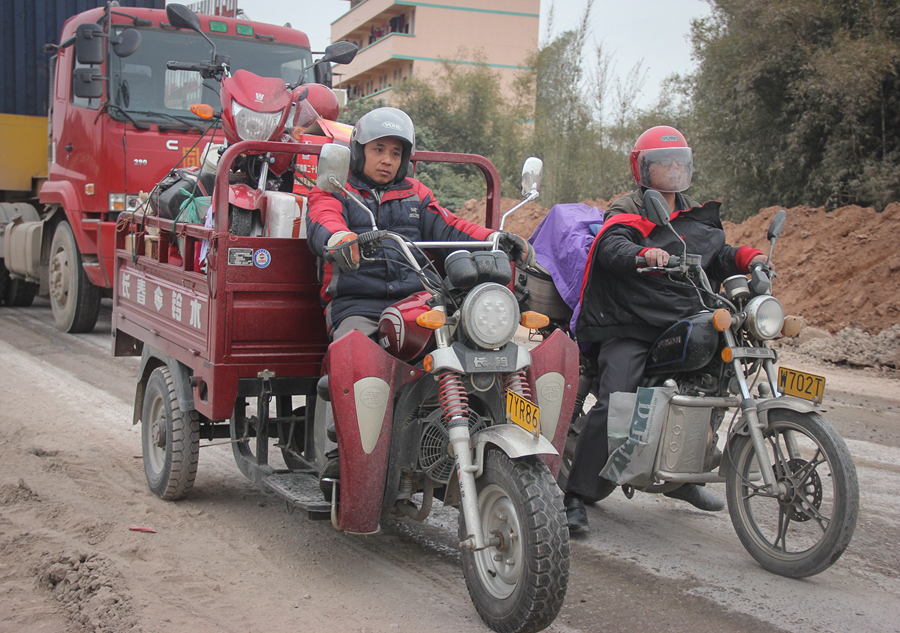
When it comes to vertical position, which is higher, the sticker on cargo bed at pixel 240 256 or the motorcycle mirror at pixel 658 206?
the motorcycle mirror at pixel 658 206

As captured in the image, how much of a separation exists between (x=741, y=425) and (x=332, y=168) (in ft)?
7.10

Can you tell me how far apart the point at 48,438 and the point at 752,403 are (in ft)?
14.7

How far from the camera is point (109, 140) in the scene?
9531mm

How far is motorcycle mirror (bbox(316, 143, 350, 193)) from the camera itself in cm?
355

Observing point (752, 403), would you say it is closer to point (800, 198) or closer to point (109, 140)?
point (109, 140)

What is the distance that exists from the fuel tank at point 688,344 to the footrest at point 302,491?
5.81 ft

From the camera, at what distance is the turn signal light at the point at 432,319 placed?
11.0 ft

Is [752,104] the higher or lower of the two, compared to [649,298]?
higher

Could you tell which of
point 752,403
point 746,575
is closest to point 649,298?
point 752,403

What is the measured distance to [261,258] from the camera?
4199mm

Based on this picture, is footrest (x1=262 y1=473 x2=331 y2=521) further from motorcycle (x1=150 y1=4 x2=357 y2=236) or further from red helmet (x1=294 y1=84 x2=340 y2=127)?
red helmet (x1=294 y1=84 x2=340 y2=127)

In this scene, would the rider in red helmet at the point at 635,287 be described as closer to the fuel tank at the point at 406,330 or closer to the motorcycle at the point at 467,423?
the motorcycle at the point at 467,423

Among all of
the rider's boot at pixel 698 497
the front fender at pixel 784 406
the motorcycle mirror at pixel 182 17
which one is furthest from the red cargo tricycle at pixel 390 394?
the motorcycle mirror at pixel 182 17

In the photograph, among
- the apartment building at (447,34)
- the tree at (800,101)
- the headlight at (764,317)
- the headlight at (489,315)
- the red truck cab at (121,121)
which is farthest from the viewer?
the apartment building at (447,34)
